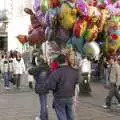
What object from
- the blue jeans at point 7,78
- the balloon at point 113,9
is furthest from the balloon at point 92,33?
the blue jeans at point 7,78

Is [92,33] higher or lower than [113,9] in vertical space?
lower

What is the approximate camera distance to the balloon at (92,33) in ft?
43.4

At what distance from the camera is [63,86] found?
10.2 m

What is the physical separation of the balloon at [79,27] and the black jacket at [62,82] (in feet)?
9.40

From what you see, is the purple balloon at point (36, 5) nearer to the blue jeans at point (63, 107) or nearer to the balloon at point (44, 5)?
the balloon at point (44, 5)

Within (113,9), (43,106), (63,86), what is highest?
(113,9)

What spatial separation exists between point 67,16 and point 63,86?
3.17 metres

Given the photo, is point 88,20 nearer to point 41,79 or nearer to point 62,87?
point 41,79

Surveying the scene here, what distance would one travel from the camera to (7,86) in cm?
2267

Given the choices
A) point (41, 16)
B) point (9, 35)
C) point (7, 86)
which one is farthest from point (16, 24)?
point (41, 16)

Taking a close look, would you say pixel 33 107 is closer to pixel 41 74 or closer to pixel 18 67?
pixel 41 74

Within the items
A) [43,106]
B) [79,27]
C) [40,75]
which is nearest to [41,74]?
[40,75]

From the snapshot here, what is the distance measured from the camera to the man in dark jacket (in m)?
10.1

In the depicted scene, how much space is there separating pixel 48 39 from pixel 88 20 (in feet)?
4.19
